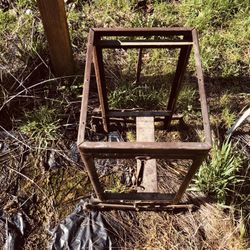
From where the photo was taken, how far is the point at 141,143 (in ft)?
4.79

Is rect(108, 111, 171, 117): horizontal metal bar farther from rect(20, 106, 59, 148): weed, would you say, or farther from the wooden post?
the wooden post

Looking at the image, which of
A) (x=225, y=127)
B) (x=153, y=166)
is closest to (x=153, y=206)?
(x=153, y=166)

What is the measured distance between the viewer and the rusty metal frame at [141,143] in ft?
4.80

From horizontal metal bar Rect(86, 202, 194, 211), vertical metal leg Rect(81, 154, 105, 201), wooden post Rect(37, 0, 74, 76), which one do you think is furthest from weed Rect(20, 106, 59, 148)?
vertical metal leg Rect(81, 154, 105, 201)

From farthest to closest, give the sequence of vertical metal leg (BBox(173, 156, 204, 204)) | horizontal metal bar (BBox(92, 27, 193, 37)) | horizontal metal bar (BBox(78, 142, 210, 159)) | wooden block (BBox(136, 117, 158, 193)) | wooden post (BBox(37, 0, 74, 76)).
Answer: wooden post (BBox(37, 0, 74, 76)), wooden block (BBox(136, 117, 158, 193)), horizontal metal bar (BBox(92, 27, 193, 37)), vertical metal leg (BBox(173, 156, 204, 204)), horizontal metal bar (BBox(78, 142, 210, 159))

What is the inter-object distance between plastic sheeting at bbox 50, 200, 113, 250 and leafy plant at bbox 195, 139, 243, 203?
0.77 metres

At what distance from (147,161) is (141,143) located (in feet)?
2.86

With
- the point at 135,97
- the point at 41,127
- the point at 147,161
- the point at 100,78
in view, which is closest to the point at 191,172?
the point at 147,161

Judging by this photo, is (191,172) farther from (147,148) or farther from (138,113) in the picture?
(138,113)

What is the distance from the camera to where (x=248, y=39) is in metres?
3.32

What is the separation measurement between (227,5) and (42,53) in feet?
6.50

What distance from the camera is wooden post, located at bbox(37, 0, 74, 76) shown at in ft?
7.70

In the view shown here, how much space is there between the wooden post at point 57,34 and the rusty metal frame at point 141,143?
55cm

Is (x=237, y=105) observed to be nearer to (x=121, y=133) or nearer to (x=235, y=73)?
(x=235, y=73)
